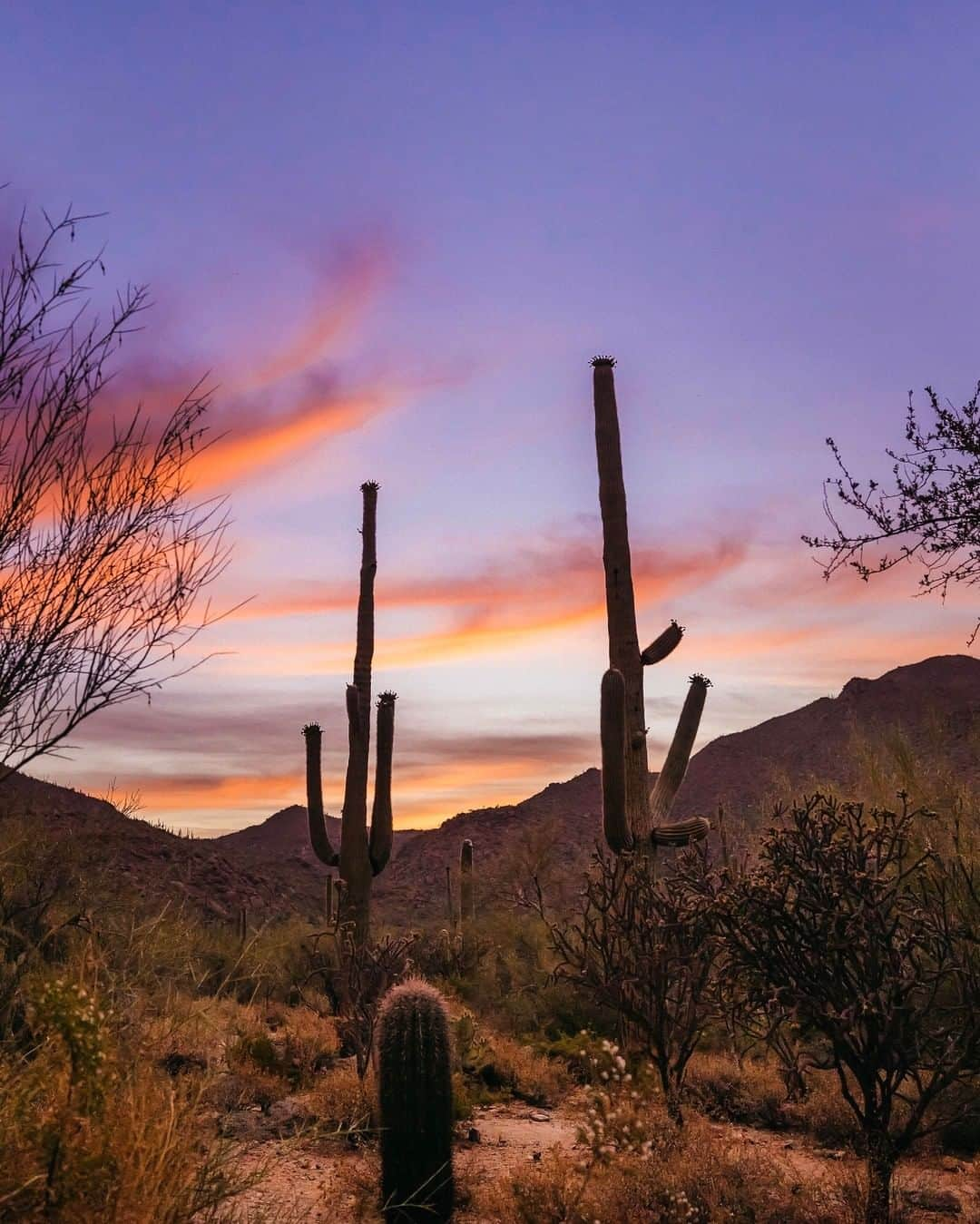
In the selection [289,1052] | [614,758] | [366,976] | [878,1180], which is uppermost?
[614,758]

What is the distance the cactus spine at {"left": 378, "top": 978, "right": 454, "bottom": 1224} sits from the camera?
8.12 metres

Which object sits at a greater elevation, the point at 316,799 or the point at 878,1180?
the point at 316,799

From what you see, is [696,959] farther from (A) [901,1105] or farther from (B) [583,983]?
(A) [901,1105]

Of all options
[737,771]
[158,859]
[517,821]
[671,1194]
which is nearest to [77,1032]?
[671,1194]

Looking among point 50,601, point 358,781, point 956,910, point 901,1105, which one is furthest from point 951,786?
point 50,601

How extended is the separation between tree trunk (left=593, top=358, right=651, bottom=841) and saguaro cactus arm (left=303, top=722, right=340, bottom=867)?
7.00 metres

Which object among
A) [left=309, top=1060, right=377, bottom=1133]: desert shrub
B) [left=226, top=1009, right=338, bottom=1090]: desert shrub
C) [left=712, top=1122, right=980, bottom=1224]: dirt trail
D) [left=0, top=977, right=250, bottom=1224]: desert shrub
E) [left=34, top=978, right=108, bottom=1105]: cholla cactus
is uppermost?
[left=34, top=978, right=108, bottom=1105]: cholla cactus

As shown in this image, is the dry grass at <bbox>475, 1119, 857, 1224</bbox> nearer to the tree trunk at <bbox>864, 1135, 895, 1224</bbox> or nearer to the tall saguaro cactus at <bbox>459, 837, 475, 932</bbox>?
the tree trunk at <bbox>864, 1135, 895, 1224</bbox>

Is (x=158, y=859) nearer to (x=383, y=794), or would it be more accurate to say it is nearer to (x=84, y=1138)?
(x=383, y=794)

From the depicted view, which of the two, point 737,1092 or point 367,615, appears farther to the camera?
point 367,615

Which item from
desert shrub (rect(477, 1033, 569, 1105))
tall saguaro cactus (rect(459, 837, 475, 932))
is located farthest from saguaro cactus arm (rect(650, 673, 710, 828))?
tall saguaro cactus (rect(459, 837, 475, 932))

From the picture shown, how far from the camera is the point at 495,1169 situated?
9.35 metres

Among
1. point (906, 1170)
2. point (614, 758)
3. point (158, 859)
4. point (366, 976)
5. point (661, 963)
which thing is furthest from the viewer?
point (158, 859)

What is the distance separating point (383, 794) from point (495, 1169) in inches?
A: 353
